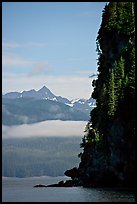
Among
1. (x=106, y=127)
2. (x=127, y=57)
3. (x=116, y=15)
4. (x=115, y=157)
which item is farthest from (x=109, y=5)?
(x=115, y=157)

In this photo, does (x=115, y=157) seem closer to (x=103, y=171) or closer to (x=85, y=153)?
(x=103, y=171)

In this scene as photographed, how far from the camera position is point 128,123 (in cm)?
8856

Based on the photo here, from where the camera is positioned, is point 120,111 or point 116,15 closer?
point 120,111

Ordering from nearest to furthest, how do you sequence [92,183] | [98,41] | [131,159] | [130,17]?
1. [131,159]
2. [130,17]
3. [92,183]
4. [98,41]

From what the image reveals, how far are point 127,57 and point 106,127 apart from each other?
52.2 feet

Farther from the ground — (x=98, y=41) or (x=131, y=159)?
(x=98, y=41)

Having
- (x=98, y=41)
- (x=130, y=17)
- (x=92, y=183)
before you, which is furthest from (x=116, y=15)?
(x=92, y=183)

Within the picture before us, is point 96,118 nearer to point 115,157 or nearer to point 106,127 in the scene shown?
point 106,127

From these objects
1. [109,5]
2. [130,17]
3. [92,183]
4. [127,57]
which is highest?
[109,5]

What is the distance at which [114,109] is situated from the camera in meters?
91.0

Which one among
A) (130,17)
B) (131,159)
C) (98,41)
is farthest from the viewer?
(98,41)

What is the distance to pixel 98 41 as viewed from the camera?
378 feet

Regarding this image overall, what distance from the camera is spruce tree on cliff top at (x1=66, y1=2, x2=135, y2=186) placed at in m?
88.9

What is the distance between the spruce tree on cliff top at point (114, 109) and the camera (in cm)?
8894
